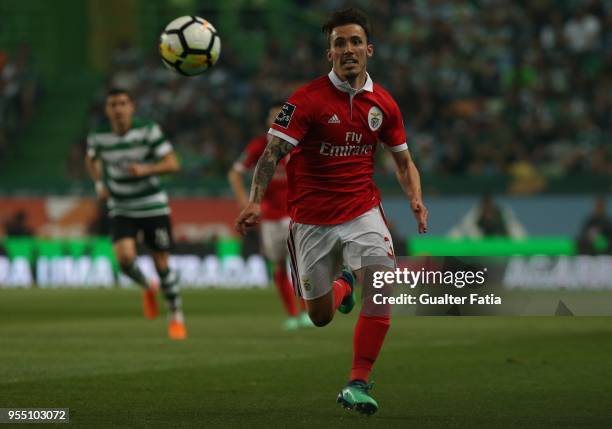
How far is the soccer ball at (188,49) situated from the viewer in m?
11.0

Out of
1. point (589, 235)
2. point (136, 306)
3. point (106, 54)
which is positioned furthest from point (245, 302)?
point (106, 54)

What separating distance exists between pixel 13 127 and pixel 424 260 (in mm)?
24520

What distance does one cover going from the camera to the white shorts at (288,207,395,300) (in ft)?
26.7

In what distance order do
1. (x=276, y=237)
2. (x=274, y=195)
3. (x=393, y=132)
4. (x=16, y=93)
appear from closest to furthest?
1. (x=393, y=132)
2. (x=276, y=237)
3. (x=274, y=195)
4. (x=16, y=93)

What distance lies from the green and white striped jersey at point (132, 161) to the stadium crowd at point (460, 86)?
11236 millimetres

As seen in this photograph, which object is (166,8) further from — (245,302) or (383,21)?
(245,302)

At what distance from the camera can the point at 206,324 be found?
49.9 feet

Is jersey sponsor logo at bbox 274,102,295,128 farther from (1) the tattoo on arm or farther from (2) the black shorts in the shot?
(2) the black shorts

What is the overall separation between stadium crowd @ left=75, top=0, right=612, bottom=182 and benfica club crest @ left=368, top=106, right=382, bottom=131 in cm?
1586

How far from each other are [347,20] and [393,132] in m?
0.80

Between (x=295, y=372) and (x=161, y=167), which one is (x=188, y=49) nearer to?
(x=161, y=167)

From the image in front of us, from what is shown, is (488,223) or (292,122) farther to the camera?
(488,223)

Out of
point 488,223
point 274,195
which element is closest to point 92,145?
point 274,195

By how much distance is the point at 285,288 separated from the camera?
14.7m
